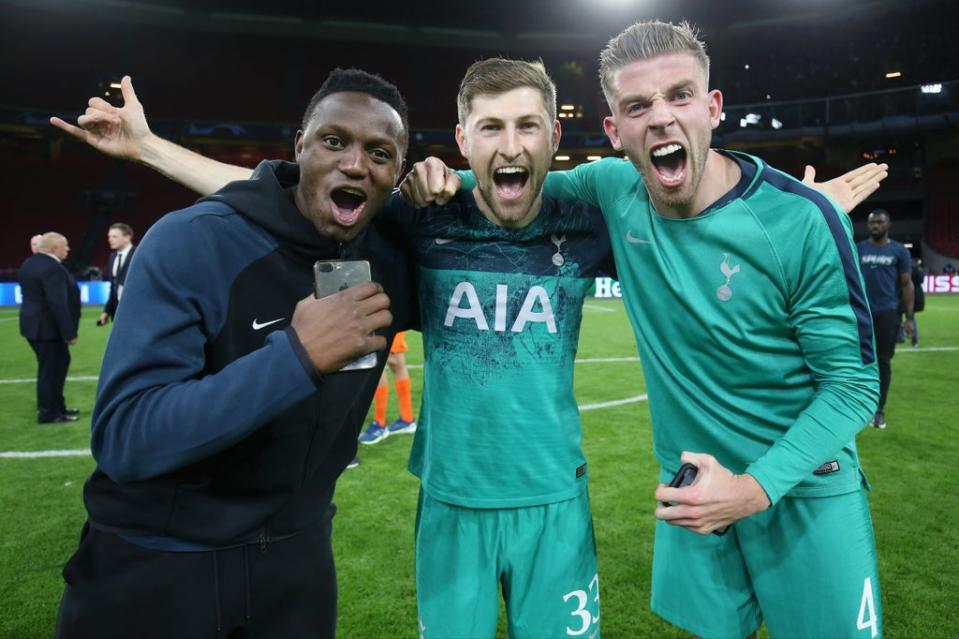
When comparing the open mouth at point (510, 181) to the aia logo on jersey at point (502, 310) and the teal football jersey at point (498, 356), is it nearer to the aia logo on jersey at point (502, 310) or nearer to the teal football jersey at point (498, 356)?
the teal football jersey at point (498, 356)

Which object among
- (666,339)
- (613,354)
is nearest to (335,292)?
(666,339)

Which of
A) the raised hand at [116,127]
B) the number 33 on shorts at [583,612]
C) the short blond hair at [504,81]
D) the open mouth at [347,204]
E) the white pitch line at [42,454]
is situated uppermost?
the short blond hair at [504,81]

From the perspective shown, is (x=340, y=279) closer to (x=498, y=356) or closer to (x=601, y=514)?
(x=498, y=356)

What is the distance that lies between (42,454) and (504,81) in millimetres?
5803

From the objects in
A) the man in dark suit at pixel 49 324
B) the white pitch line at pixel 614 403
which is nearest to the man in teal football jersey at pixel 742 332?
the white pitch line at pixel 614 403

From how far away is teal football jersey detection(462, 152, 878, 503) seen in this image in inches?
66.2

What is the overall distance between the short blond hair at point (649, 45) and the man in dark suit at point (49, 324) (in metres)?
7.02

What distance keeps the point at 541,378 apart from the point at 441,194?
691mm


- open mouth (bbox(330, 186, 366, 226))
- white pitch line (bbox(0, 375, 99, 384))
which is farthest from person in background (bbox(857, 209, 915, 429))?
white pitch line (bbox(0, 375, 99, 384))

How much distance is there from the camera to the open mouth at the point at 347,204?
5.62 feet

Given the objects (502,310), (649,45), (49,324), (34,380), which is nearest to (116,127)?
(502,310)

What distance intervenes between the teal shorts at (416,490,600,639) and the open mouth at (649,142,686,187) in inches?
41.3

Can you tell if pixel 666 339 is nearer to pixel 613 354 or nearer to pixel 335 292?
pixel 335 292

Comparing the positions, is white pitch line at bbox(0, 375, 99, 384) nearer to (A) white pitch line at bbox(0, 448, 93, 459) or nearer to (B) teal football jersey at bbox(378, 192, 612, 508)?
(A) white pitch line at bbox(0, 448, 93, 459)
